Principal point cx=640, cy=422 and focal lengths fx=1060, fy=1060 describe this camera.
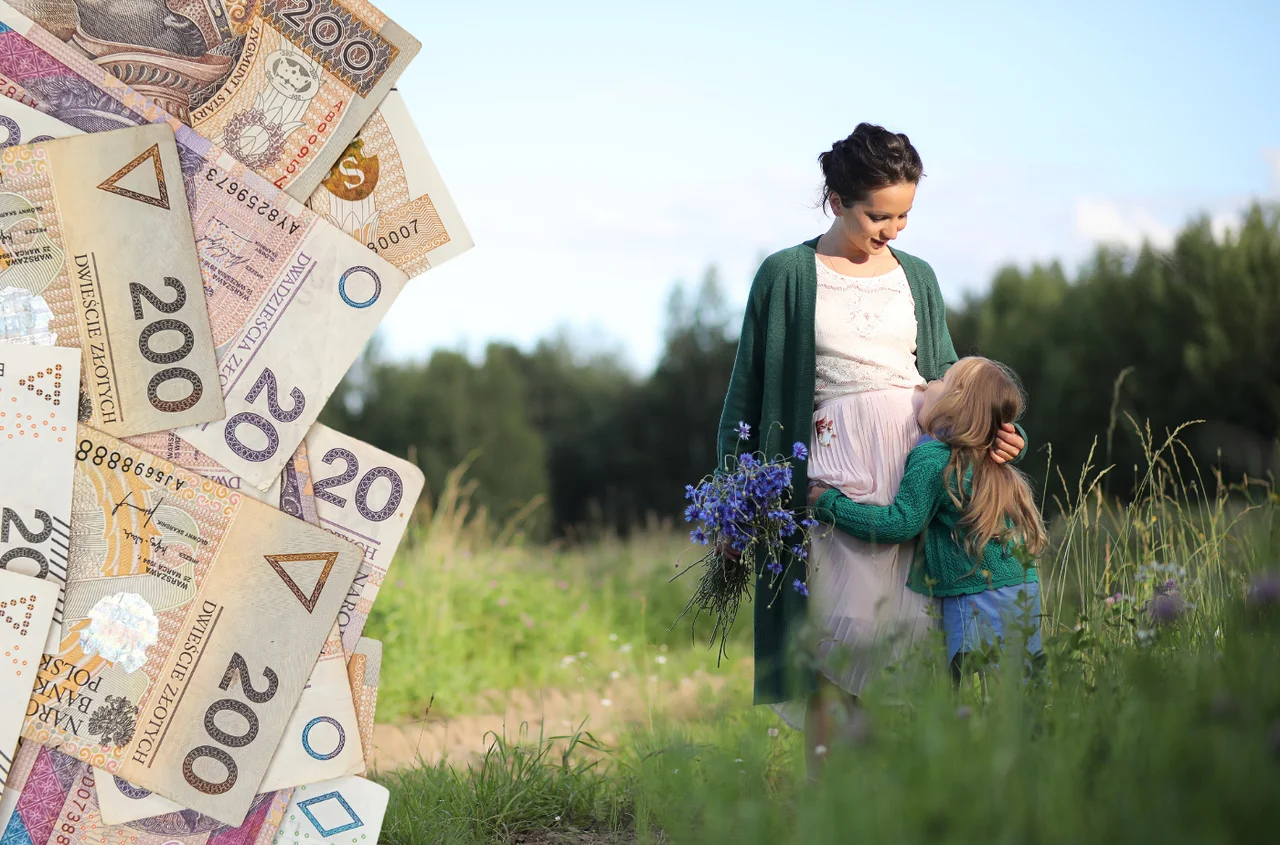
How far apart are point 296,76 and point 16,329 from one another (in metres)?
0.88

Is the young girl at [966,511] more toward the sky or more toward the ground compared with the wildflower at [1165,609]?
more toward the sky

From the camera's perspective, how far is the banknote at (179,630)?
2.46 metres

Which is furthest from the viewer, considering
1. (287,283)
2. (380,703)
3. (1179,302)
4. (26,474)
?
(1179,302)

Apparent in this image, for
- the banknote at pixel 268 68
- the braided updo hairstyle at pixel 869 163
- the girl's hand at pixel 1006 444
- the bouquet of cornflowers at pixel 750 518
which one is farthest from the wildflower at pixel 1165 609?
the banknote at pixel 268 68

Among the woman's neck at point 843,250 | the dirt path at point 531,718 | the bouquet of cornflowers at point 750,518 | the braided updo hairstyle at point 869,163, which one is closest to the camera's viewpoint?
the bouquet of cornflowers at point 750,518

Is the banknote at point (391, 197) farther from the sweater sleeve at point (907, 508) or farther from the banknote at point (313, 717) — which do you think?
the sweater sleeve at point (907, 508)

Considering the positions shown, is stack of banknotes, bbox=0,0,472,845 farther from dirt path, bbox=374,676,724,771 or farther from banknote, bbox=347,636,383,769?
dirt path, bbox=374,676,724,771

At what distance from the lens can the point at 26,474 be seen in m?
2.40

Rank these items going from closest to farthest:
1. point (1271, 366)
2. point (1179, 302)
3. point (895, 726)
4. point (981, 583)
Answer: point (895, 726) < point (981, 583) < point (1271, 366) < point (1179, 302)

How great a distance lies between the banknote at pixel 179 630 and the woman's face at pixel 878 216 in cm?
172

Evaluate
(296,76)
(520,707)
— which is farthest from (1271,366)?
(296,76)

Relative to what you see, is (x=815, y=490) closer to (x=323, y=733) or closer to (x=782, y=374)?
(x=782, y=374)

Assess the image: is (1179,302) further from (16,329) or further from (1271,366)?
(16,329)

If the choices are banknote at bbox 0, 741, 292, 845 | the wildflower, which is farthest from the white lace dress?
banknote at bbox 0, 741, 292, 845
